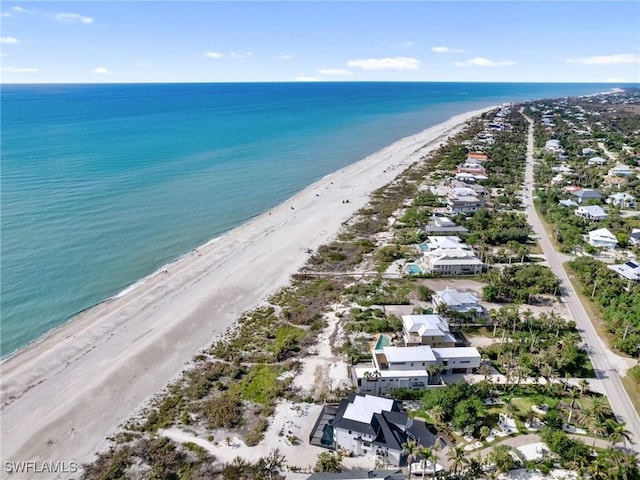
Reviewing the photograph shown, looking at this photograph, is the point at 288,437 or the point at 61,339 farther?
the point at 61,339

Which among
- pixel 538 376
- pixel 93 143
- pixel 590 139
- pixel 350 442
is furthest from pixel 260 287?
pixel 590 139

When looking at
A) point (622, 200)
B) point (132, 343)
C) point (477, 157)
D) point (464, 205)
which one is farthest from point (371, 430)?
point (477, 157)

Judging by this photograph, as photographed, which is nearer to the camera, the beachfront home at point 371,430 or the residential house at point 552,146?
the beachfront home at point 371,430

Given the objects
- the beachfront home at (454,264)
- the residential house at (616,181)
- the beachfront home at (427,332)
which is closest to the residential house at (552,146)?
the residential house at (616,181)

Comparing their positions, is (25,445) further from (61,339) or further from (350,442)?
(350,442)

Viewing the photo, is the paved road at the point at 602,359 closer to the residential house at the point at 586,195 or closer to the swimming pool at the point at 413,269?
the swimming pool at the point at 413,269

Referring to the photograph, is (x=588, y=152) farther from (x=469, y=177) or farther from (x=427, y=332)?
(x=427, y=332)

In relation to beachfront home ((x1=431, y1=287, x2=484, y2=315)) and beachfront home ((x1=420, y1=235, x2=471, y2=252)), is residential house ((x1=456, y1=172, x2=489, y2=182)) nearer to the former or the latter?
beachfront home ((x1=420, y1=235, x2=471, y2=252))
